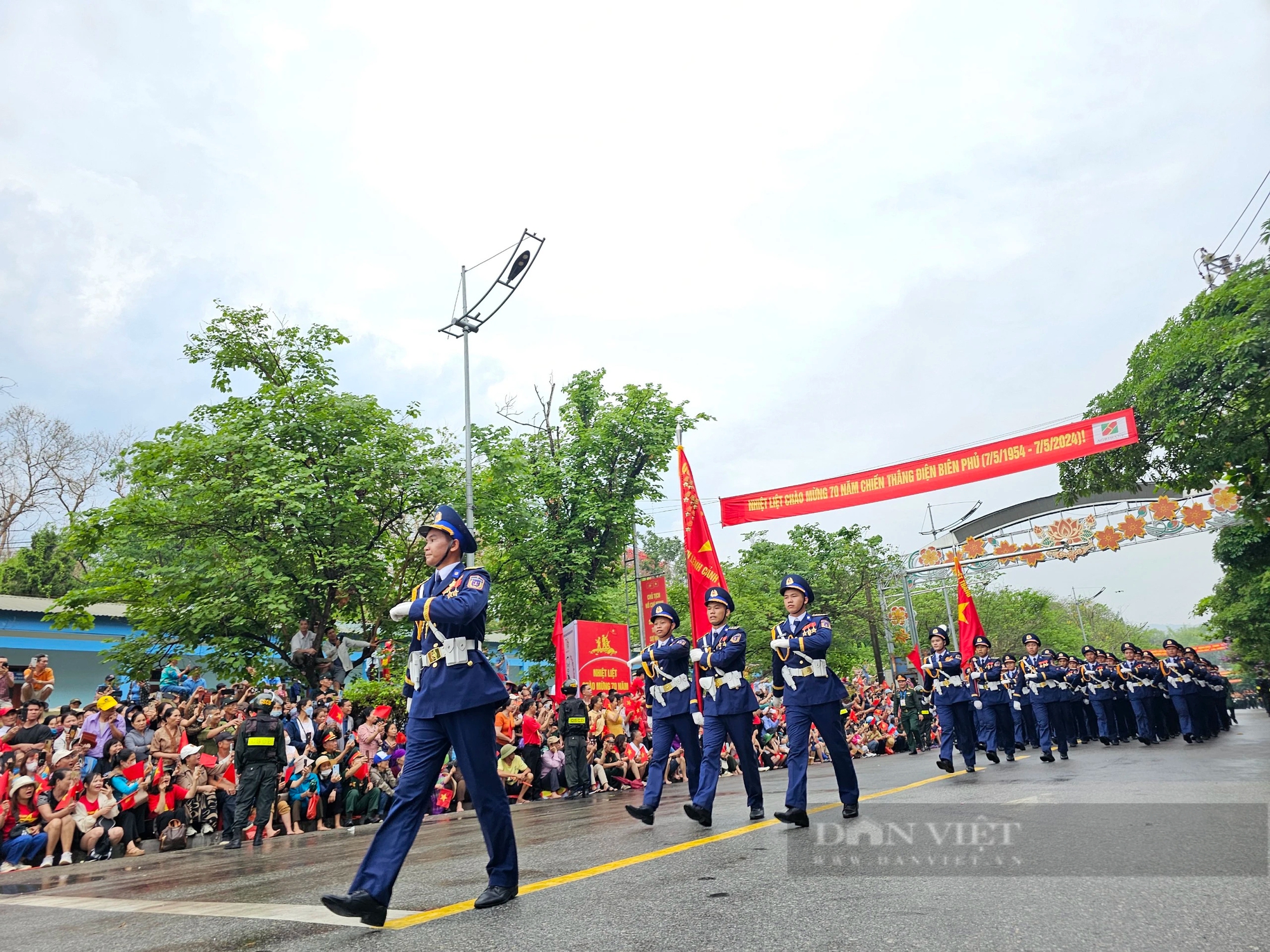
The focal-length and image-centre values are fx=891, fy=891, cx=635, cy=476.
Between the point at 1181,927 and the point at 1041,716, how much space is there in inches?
485

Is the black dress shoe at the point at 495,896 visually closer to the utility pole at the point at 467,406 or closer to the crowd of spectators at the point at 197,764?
the crowd of spectators at the point at 197,764

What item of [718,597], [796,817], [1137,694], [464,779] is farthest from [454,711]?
[1137,694]

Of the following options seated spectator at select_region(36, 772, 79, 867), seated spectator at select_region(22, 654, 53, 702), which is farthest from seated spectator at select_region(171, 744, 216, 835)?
seated spectator at select_region(22, 654, 53, 702)

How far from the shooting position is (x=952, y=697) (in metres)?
12.8

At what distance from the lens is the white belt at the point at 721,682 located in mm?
7742

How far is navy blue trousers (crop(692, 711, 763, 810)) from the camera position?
7.46m

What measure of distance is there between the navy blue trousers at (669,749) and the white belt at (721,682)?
54 cm

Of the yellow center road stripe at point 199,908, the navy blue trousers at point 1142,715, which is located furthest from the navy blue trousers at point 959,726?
the yellow center road stripe at point 199,908

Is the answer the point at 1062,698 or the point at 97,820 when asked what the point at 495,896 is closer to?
the point at 97,820

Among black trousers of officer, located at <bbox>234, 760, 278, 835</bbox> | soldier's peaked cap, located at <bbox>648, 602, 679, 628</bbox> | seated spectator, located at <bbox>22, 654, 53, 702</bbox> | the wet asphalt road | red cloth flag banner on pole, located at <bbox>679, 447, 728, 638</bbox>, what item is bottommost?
the wet asphalt road

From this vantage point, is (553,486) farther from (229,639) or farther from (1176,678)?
(1176,678)

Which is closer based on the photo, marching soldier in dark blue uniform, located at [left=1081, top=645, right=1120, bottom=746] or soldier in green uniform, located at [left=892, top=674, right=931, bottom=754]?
marching soldier in dark blue uniform, located at [left=1081, top=645, right=1120, bottom=746]

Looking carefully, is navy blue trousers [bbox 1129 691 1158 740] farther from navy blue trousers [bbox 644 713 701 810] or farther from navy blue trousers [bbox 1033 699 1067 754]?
navy blue trousers [bbox 644 713 701 810]

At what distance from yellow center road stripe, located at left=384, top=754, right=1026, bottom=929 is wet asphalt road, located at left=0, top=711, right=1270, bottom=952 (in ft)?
0.19
